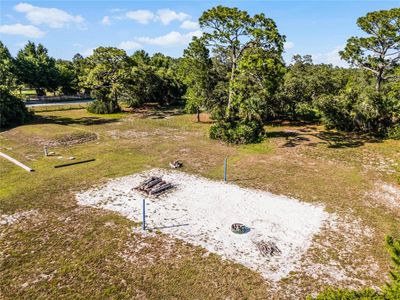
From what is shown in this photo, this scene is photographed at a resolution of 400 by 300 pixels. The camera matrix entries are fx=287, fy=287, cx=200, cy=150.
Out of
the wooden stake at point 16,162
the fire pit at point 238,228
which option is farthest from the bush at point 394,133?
the wooden stake at point 16,162

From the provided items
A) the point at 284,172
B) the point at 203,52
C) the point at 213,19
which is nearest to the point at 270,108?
the point at 203,52

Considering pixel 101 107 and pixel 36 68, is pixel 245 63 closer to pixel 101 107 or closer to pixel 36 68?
pixel 101 107

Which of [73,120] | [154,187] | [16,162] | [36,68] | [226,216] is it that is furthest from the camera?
[36,68]

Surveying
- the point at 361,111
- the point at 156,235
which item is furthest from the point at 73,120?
the point at 361,111

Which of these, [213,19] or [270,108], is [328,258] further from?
[270,108]

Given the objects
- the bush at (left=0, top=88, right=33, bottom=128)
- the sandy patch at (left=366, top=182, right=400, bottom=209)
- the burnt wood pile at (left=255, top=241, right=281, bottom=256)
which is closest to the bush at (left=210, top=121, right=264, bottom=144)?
the sandy patch at (left=366, top=182, right=400, bottom=209)
